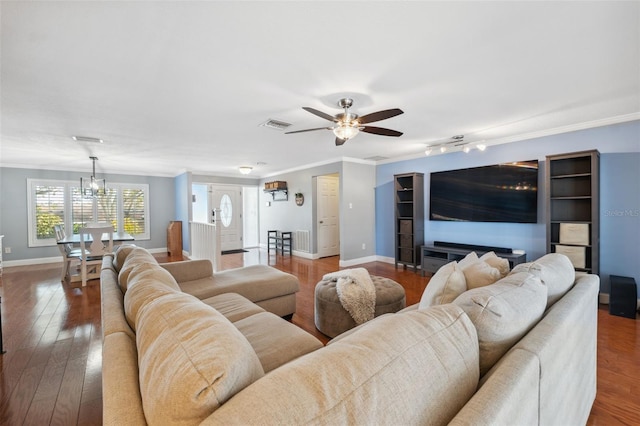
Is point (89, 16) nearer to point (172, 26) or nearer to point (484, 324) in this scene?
point (172, 26)

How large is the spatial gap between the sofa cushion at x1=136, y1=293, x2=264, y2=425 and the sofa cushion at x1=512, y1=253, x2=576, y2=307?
1.49 metres

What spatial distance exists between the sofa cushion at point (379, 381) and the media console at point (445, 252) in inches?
157

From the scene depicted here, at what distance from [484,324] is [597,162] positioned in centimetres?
376

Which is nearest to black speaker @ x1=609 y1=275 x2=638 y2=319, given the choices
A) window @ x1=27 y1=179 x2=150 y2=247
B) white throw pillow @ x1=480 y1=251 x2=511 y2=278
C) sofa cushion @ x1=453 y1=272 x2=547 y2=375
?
white throw pillow @ x1=480 y1=251 x2=511 y2=278

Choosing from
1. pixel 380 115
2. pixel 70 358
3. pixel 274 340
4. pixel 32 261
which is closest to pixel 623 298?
pixel 380 115

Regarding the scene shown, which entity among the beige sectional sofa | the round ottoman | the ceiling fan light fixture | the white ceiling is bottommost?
the round ottoman

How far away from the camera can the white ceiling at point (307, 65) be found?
1622 millimetres

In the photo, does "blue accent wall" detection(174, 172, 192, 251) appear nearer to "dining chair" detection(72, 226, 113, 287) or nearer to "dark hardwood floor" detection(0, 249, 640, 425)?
"dining chair" detection(72, 226, 113, 287)

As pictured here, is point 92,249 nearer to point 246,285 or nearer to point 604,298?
Result: point 246,285

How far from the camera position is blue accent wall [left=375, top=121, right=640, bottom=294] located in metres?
→ 3.38

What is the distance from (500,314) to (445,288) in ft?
1.29

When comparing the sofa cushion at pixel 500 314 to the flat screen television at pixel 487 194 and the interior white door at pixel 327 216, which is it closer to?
the flat screen television at pixel 487 194

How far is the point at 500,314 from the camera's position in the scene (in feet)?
3.38

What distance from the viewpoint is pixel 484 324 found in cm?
99
